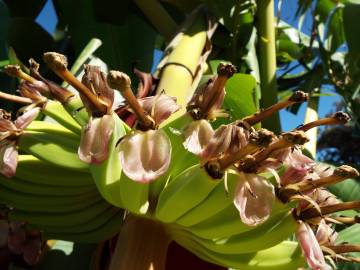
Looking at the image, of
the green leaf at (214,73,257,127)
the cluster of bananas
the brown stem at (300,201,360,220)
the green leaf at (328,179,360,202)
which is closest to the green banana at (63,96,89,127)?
the cluster of bananas

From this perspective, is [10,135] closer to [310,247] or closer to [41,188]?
[41,188]

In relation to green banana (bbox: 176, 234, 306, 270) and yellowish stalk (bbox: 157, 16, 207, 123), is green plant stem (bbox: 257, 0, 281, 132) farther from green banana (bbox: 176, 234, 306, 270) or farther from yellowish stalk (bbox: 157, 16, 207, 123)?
green banana (bbox: 176, 234, 306, 270)

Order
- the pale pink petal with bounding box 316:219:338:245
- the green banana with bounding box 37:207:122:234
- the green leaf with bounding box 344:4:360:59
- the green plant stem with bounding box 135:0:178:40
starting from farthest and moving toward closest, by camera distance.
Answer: the green leaf with bounding box 344:4:360:59 < the green plant stem with bounding box 135:0:178:40 < the green banana with bounding box 37:207:122:234 < the pale pink petal with bounding box 316:219:338:245

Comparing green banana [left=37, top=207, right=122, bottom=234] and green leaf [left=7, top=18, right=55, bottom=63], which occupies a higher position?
green leaf [left=7, top=18, right=55, bottom=63]

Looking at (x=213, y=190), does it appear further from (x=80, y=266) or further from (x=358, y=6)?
(x=358, y=6)

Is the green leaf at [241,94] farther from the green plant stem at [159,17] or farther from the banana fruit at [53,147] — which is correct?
the banana fruit at [53,147]

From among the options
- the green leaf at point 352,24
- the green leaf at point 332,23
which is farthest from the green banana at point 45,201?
the green leaf at point 332,23

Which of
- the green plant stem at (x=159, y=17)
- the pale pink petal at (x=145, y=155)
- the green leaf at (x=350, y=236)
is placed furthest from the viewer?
the green plant stem at (x=159, y=17)

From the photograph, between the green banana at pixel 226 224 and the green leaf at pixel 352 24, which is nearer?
the green banana at pixel 226 224
